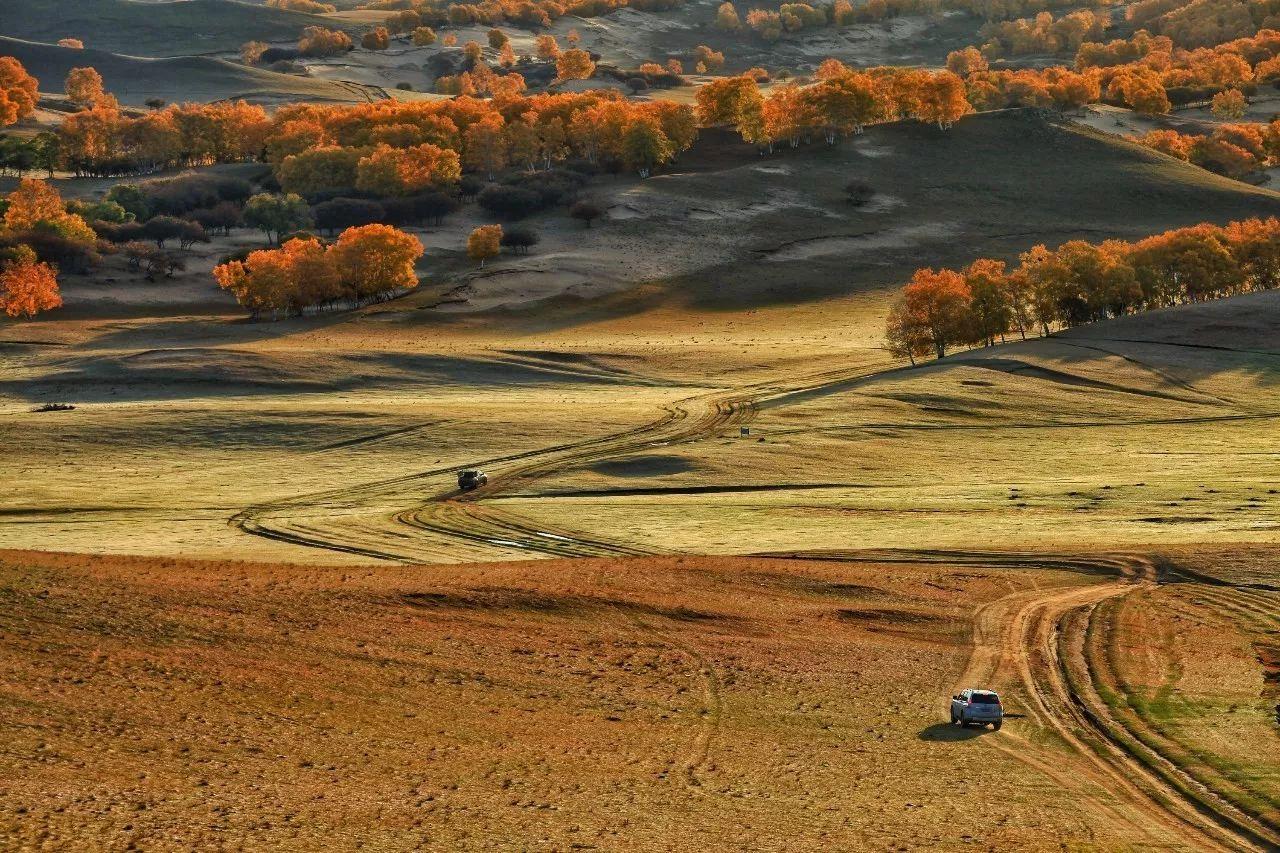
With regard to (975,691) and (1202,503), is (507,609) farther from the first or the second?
(1202,503)

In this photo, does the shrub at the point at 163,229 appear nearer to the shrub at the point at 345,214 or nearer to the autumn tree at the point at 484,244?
the shrub at the point at 345,214

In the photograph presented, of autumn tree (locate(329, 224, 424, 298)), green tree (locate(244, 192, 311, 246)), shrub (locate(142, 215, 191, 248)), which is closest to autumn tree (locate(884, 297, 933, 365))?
autumn tree (locate(329, 224, 424, 298))

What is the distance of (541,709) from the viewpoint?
40750mm

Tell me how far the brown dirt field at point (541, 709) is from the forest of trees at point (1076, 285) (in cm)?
6481

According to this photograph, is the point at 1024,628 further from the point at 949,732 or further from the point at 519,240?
the point at 519,240

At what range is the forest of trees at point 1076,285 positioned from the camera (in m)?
119

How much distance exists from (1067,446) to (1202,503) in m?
19.5

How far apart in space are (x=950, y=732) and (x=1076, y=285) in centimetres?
9306

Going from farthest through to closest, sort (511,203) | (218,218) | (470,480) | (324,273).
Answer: (511,203) → (218,218) → (324,273) → (470,480)

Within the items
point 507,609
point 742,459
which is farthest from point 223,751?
point 742,459

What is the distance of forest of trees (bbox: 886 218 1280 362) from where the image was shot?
118688mm

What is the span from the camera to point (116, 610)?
4484 centimetres

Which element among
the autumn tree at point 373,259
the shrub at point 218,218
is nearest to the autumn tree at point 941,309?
the autumn tree at point 373,259

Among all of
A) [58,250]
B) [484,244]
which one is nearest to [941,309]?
[484,244]
